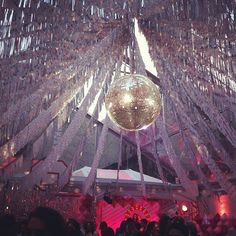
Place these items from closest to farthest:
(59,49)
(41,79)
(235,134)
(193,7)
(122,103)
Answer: (193,7), (122,103), (59,49), (41,79), (235,134)

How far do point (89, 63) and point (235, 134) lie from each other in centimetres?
242

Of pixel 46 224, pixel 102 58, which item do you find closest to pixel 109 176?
pixel 102 58

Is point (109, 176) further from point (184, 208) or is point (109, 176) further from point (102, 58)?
point (102, 58)

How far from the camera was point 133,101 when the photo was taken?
Answer: 125 inches

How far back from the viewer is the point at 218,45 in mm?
3223

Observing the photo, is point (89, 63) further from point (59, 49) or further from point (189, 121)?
point (189, 121)

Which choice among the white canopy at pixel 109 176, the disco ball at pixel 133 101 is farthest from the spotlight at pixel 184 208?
the disco ball at pixel 133 101

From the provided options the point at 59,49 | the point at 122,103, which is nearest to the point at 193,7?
the point at 122,103

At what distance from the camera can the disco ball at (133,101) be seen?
3.17 meters

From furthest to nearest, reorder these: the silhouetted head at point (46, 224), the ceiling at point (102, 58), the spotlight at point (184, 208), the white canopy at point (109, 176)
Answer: the spotlight at point (184, 208) < the white canopy at point (109, 176) < the ceiling at point (102, 58) < the silhouetted head at point (46, 224)

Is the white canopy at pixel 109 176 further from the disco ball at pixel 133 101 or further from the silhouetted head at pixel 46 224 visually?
the silhouetted head at pixel 46 224

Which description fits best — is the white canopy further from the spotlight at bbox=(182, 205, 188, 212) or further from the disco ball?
the disco ball

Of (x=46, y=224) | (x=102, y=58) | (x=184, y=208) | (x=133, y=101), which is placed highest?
(x=102, y=58)

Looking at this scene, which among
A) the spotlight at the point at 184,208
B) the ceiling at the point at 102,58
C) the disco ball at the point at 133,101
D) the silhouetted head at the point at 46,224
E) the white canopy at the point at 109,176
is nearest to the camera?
the silhouetted head at the point at 46,224
